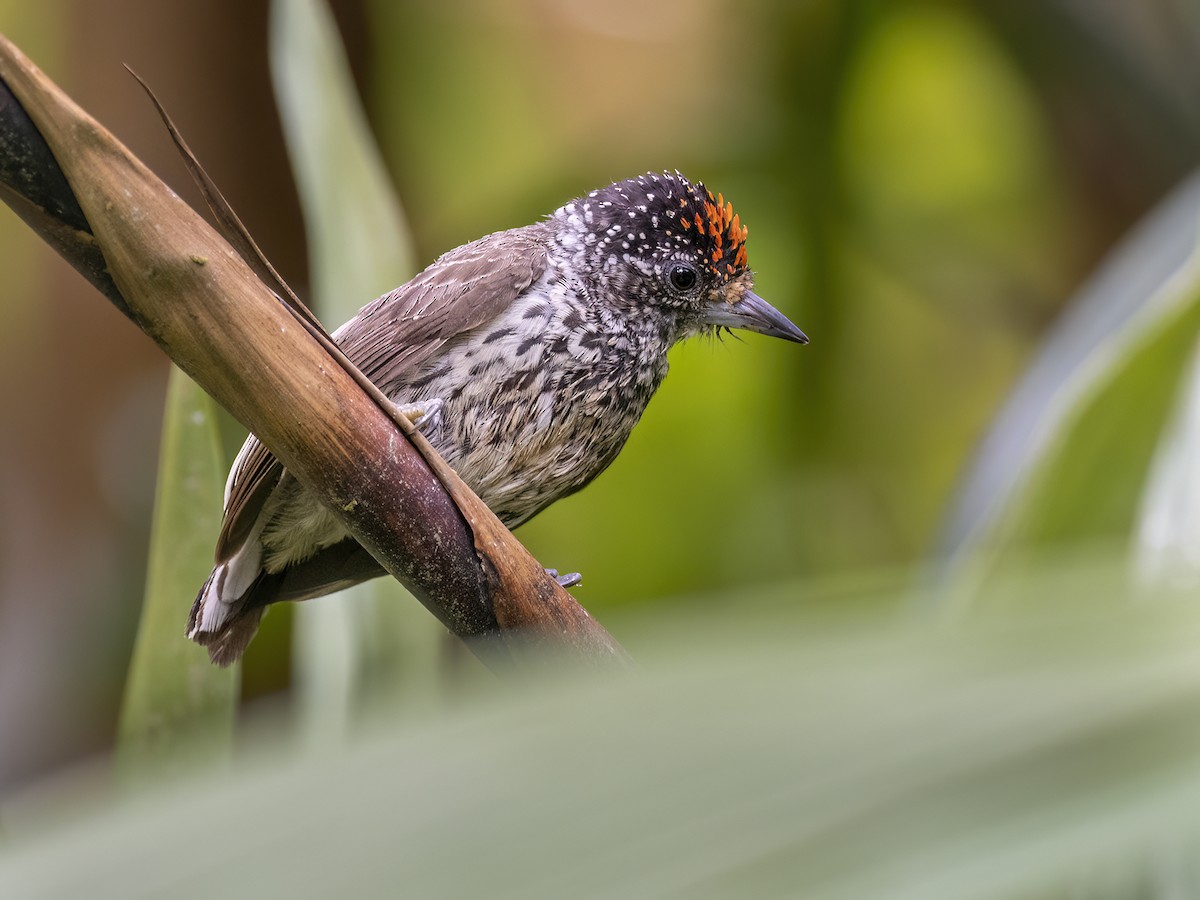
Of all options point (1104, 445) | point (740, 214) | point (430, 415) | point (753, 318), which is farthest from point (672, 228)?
point (740, 214)

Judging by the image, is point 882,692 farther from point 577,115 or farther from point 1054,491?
point 577,115

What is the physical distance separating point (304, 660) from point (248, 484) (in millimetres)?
460

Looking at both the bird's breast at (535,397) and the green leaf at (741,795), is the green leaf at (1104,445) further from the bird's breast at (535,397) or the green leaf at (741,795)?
the green leaf at (741,795)

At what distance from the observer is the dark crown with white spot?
66.7 inches

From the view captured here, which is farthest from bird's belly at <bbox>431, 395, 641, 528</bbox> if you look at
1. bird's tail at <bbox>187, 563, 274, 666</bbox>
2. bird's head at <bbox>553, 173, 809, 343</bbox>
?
bird's tail at <bbox>187, 563, 274, 666</bbox>

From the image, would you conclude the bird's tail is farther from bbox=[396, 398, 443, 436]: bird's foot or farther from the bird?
bbox=[396, 398, 443, 436]: bird's foot

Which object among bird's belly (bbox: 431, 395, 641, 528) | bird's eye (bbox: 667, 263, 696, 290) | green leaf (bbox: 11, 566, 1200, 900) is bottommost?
green leaf (bbox: 11, 566, 1200, 900)

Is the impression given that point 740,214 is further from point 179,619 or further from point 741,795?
point 741,795

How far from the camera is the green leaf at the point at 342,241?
173cm

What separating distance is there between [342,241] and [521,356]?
1.50 feet

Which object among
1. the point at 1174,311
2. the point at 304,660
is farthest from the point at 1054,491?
the point at 304,660

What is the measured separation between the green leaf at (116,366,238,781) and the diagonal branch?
0.43 meters

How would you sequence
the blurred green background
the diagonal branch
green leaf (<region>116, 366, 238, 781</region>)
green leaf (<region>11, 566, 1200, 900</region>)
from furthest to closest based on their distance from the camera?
1. the blurred green background
2. green leaf (<region>116, 366, 238, 781</region>)
3. the diagonal branch
4. green leaf (<region>11, 566, 1200, 900</region>)

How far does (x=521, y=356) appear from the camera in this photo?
4.99ft
